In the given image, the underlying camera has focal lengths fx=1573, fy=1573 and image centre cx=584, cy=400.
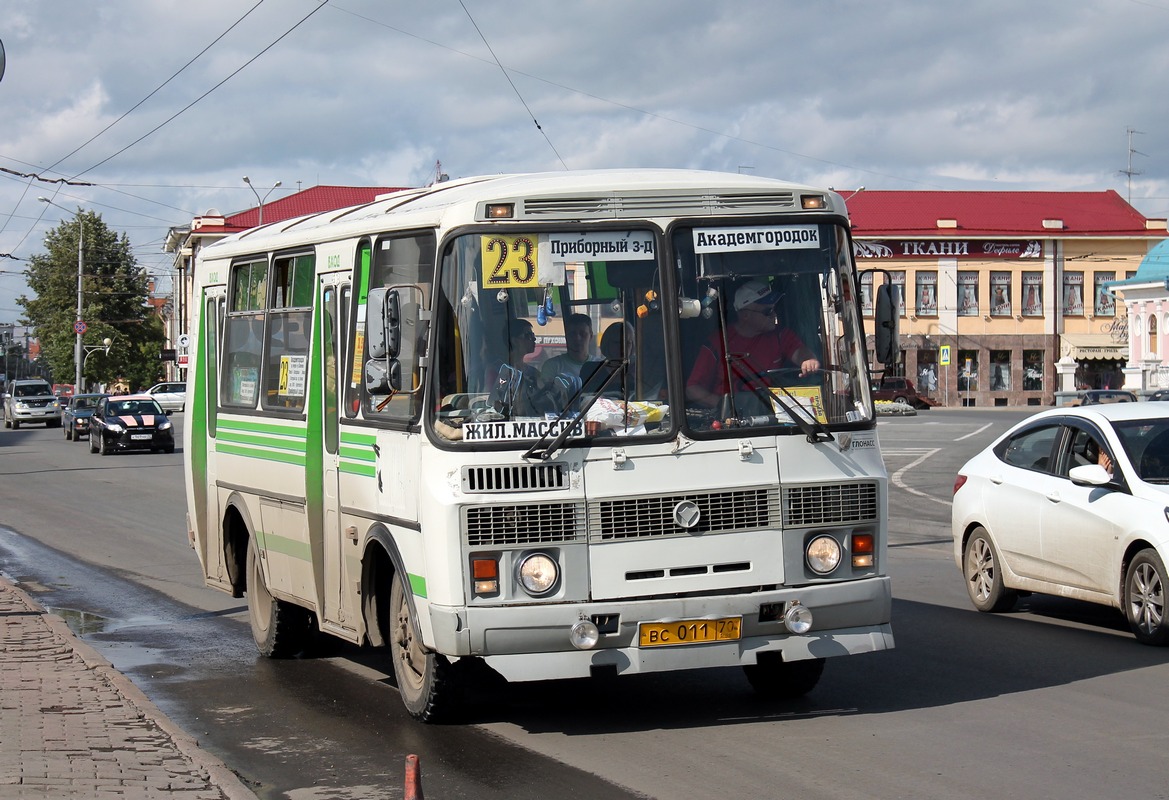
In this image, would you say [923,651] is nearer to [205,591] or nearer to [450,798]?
[450,798]

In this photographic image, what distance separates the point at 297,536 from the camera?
9.70m

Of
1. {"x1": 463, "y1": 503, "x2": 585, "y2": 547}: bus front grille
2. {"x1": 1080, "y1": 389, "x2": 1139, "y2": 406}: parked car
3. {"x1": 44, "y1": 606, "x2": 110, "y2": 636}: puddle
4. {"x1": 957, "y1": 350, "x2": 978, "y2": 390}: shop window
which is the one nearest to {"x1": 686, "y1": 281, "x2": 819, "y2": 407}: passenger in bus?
{"x1": 463, "y1": 503, "x2": 585, "y2": 547}: bus front grille

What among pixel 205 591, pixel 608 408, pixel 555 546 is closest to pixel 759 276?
pixel 608 408

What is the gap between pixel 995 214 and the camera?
284 ft

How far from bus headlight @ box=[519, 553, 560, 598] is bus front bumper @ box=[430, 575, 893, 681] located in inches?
3.6

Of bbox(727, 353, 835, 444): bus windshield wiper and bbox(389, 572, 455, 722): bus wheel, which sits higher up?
bbox(727, 353, 835, 444): bus windshield wiper

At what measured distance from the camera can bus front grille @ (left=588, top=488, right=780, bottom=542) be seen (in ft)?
24.5

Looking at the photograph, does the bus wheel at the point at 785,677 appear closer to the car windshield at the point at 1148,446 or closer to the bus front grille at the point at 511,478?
the bus front grille at the point at 511,478

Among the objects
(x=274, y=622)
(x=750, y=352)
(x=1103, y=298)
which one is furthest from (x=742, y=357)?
(x=1103, y=298)

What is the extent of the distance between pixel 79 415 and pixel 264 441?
44.2m

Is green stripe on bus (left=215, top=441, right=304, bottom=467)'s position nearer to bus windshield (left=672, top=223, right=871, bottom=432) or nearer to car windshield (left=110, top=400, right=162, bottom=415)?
bus windshield (left=672, top=223, right=871, bottom=432)

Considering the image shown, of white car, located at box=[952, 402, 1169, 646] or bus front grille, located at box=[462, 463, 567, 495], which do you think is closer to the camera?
bus front grille, located at box=[462, 463, 567, 495]

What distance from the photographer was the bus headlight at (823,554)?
774cm

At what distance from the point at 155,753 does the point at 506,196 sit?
3067 millimetres
